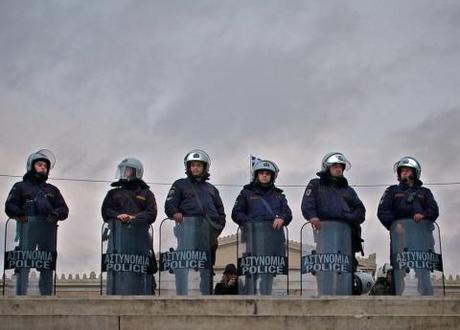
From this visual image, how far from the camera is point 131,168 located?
1571 centimetres

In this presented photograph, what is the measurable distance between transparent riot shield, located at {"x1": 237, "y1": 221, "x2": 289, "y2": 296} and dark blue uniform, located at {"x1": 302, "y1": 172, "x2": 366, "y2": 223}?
23.3 inches

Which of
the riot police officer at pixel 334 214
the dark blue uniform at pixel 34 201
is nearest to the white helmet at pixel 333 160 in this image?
the riot police officer at pixel 334 214

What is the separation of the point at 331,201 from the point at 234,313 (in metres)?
2.82

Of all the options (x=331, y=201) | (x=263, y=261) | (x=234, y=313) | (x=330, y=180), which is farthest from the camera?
(x=330, y=180)

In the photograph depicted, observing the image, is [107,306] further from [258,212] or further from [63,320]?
[258,212]

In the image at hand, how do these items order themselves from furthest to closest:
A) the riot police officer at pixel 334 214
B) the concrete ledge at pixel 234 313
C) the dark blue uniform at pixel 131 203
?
the dark blue uniform at pixel 131 203, the riot police officer at pixel 334 214, the concrete ledge at pixel 234 313

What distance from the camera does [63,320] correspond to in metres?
13.4

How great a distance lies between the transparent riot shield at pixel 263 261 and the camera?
48.8 ft

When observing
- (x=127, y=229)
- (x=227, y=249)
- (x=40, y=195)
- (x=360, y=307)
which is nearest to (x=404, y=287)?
(x=360, y=307)

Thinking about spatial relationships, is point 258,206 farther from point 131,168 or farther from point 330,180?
point 131,168

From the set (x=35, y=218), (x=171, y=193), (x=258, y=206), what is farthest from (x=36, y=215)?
(x=258, y=206)

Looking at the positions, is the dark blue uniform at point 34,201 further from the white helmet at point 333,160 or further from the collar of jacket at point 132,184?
the white helmet at point 333,160

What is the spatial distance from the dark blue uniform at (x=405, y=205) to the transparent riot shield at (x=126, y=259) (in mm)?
3847

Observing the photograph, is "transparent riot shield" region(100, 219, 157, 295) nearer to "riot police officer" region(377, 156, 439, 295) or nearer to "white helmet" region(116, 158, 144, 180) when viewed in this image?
"white helmet" region(116, 158, 144, 180)
